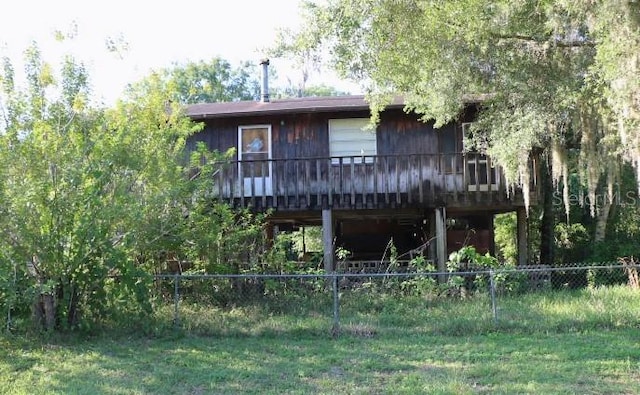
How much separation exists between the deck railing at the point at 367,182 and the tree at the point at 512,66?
1.19 m

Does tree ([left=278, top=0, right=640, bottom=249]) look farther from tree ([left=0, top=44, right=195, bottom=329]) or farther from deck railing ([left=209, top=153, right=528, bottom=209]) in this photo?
tree ([left=0, top=44, right=195, bottom=329])

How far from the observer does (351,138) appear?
600 inches

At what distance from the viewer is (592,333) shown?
8633 millimetres

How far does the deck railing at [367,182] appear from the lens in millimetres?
13797

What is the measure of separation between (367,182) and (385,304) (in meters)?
4.19

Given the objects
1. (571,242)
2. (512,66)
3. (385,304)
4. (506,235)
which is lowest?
(385,304)

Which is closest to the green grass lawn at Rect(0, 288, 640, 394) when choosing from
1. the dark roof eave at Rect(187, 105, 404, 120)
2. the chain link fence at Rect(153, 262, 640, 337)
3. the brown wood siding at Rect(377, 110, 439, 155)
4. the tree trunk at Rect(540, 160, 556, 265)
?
the chain link fence at Rect(153, 262, 640, 337)

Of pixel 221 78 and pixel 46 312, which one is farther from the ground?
pixel 221 78

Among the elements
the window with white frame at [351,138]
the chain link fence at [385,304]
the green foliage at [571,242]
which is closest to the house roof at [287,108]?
the window with white frame at [351,138]

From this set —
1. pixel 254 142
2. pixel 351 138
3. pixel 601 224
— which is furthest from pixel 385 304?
pixel 601 224

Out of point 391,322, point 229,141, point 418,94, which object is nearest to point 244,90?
point 229,141

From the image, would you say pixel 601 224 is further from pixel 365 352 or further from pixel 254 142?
pixel 365 352

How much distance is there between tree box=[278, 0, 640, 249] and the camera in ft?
27.9

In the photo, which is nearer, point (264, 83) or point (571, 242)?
point (264, 83)
